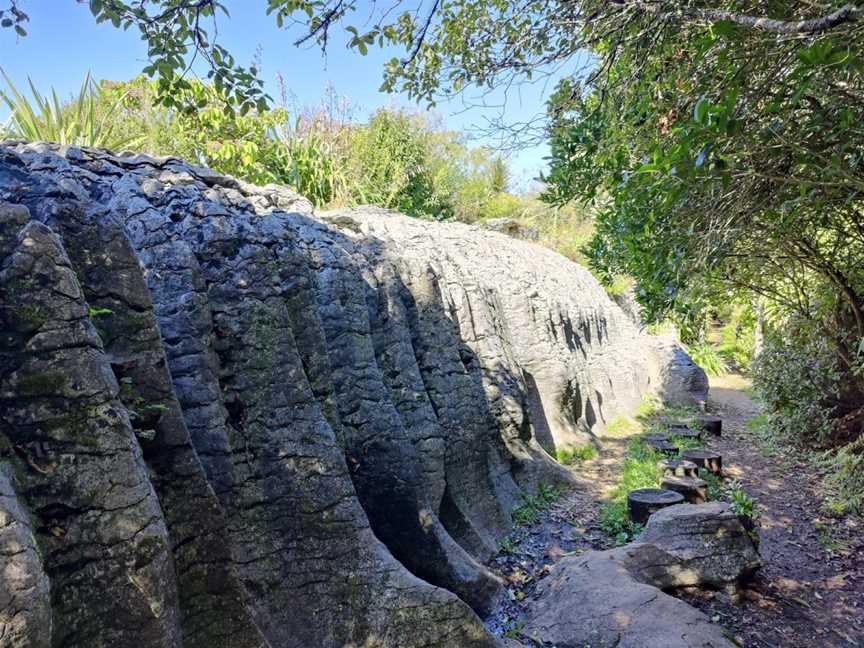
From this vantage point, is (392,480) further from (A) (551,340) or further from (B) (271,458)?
(A) (551,340)

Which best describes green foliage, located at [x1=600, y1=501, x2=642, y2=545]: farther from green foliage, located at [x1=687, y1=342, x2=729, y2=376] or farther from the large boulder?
green foliage, located at [x1=687, y1=342, x2=729, y2=376]

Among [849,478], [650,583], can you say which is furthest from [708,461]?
[650,583]

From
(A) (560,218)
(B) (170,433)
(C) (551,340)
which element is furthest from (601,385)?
(A) (560,218)

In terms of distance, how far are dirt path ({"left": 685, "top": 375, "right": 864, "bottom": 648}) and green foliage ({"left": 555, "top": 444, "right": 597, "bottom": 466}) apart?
2.47 meters

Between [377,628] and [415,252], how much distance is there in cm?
542

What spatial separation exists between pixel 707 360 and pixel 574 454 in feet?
49.2

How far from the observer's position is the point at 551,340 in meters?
11.8

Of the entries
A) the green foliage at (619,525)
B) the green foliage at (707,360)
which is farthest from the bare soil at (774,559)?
the green foliage at (707,360)

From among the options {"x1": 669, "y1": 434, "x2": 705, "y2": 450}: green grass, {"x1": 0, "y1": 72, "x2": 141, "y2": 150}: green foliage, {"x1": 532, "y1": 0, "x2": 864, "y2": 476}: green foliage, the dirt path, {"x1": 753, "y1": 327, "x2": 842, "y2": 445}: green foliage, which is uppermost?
{"x1": 0, "y1": 72, "x2": 141, "y2": 150}: green foliage

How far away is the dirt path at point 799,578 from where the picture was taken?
15.5 ft

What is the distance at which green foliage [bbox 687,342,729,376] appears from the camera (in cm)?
2317

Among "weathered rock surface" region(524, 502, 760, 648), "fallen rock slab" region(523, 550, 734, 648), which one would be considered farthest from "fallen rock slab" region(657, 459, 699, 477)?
"fallen rock slab" region(523, 550, 734, 648)

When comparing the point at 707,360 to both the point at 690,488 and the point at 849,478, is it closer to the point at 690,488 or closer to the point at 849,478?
the point at 849,478

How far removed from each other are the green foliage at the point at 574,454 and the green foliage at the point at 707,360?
14071 mm
